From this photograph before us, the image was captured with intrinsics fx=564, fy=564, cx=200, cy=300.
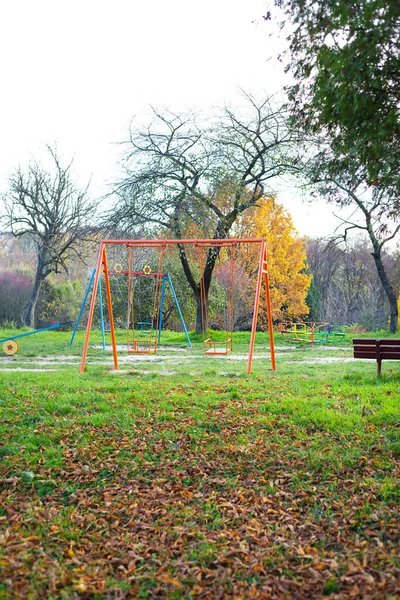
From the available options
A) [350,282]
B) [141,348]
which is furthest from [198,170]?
[350,282]

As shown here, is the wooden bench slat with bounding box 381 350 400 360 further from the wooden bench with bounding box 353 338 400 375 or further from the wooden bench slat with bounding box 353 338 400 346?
the wooden bench slat with bounding box 353 338 400 346

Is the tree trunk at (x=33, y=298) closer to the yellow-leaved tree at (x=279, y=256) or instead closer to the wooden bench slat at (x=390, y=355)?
the yellow-leaved tree at (x=279, y=256)

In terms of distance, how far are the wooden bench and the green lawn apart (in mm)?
687

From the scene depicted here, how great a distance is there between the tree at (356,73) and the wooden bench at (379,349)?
3906mm

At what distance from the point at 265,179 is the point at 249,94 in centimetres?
261

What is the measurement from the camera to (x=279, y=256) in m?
25.5

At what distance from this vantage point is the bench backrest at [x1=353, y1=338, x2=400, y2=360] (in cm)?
859

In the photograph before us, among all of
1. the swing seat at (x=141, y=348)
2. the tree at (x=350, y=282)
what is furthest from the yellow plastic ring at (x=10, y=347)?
the tree at (x=350, y=282)

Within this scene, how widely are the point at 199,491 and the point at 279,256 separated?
2155 centimetres

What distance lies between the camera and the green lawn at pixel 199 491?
329cm

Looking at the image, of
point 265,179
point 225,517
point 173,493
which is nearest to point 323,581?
point 225,517

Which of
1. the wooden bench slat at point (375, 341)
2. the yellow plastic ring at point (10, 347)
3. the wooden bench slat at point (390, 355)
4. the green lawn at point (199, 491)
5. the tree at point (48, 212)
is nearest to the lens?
the green lawn at point (199, 491)

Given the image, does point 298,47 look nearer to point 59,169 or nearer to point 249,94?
point 249,94

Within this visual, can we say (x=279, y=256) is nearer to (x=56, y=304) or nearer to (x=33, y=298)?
(x=56, y=304)
